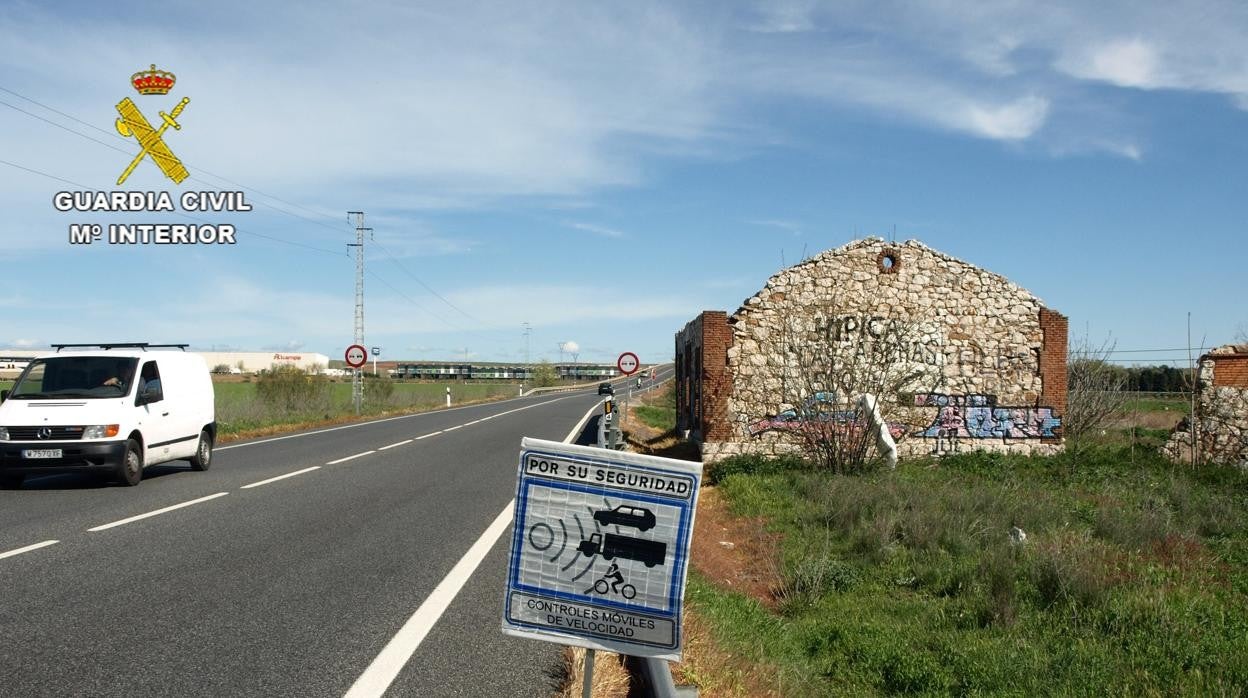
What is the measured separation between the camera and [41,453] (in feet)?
44.3

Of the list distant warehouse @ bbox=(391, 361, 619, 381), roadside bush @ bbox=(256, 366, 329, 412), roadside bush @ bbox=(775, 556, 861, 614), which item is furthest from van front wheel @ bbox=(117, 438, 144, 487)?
distant warehouse @ bbox=(391, 361, 619, 381)

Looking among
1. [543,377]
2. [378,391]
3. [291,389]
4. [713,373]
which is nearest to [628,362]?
[713,373]

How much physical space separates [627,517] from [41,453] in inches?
486

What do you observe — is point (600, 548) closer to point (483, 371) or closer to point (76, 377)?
point (76, 377)

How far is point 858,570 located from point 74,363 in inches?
474

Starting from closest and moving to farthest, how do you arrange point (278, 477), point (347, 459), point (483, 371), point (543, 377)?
1. point (278, 477)
2. point (347, 459)
3. point (543, 377)
4. point (483, 371)

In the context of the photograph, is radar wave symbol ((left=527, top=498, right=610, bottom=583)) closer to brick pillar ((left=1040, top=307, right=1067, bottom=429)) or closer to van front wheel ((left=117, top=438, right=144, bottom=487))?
van front wheel ((left=117, top=438, right=144, bottom=487))

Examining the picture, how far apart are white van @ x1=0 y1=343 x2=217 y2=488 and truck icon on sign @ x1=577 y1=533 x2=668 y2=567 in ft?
39.0

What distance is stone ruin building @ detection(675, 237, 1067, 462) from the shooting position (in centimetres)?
2023

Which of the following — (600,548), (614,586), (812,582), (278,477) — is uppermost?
(600,548)

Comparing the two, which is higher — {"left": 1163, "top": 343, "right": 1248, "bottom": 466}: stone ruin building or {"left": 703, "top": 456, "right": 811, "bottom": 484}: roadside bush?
{"left": 1163, "top": 343, "right": 1248, "bottom": 466}: stone ruin building

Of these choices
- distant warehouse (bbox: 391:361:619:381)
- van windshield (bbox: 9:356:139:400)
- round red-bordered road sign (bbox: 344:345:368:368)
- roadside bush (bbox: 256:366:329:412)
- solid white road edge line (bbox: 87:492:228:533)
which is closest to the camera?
solid white road edge line (bbox: 87:492:228:533)

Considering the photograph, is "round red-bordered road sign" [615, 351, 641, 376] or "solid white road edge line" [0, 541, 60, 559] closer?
"solid white road edge line" [0, 541, 60, 559]

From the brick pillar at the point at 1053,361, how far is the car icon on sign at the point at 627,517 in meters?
18.6
